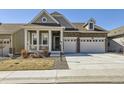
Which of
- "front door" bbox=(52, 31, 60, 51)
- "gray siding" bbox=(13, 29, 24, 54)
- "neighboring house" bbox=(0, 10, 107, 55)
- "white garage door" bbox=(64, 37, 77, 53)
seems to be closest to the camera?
"neighboring house" bbox=(0, 10, 107, 55)

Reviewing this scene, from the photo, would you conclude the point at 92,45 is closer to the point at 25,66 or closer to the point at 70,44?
the point at 70,44

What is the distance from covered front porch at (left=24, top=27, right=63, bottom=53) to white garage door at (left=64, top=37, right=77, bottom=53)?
49.9 inches

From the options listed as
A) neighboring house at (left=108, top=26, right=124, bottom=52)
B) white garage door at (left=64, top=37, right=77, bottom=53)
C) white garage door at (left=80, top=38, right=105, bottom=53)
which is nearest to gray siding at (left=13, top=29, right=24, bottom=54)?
white garage door at (left=64, top=37, right=77, bottom=53)

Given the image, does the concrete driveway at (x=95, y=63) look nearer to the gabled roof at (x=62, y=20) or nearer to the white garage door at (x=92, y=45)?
the white garage door at (x=92, y=45)

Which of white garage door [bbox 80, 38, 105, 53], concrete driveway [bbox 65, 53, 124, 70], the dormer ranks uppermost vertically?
the dormer

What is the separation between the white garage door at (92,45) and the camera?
32062 millimetres

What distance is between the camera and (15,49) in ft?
93.7

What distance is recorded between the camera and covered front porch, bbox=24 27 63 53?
25891 mm

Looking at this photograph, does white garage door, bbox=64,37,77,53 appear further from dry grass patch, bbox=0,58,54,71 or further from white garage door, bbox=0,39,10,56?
dry grass patch, bbox=0,58,54,71

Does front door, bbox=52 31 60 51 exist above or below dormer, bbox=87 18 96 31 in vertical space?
below

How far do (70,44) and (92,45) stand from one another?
3623 millimetres
